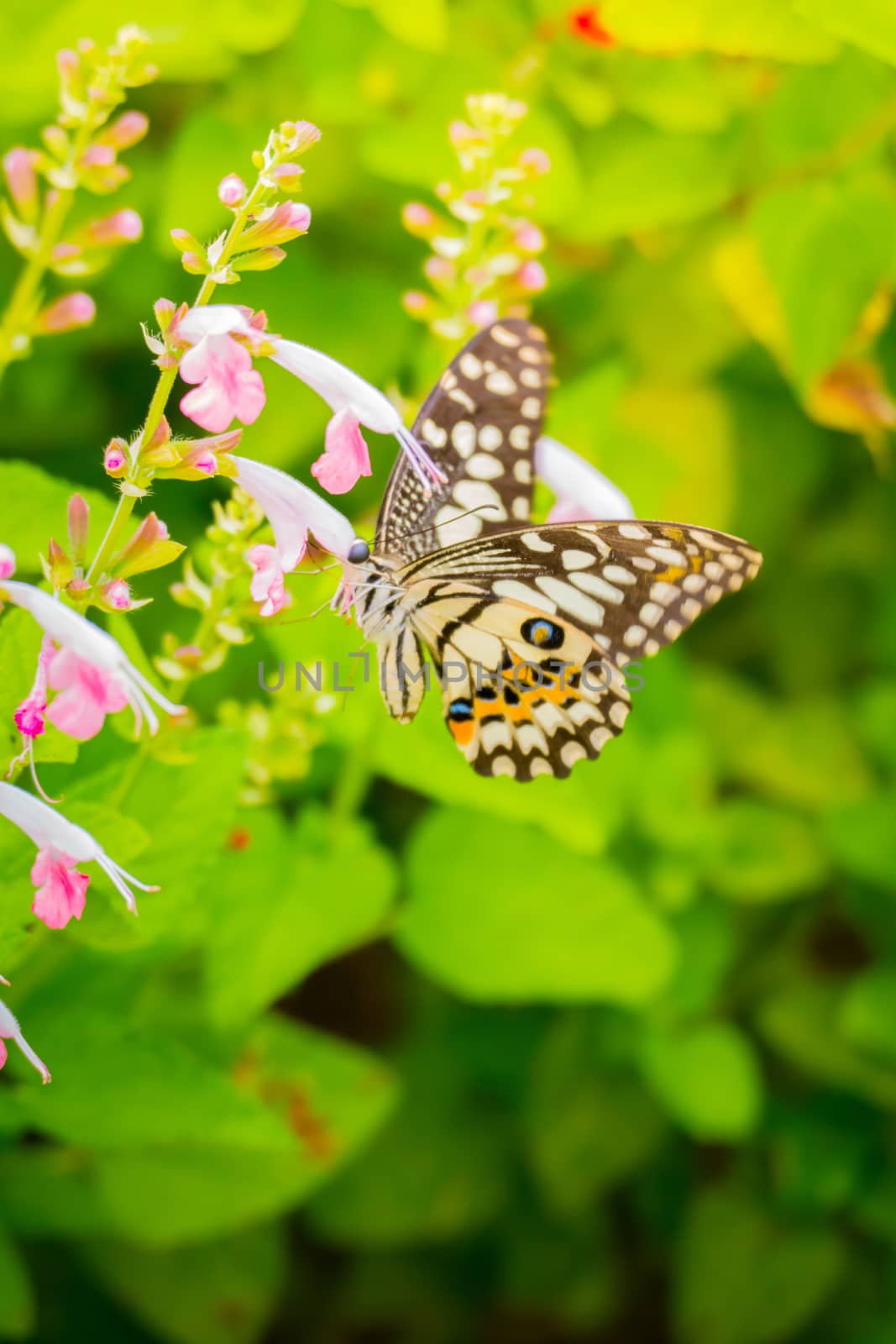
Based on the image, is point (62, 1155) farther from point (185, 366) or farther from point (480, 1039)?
point (185, 366)

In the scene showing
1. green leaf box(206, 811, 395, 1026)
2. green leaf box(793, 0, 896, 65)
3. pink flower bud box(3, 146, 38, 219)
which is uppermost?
green leaf box(793, 0, 896, 65)

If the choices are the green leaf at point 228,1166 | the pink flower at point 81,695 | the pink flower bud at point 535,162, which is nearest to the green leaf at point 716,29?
the pink flower bud at point 535,162

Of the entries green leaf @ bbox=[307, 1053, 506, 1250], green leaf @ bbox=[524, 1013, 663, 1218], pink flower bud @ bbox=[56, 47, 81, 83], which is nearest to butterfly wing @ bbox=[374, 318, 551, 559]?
pink flower bud @ bbox=[56, 47, 81, 83]

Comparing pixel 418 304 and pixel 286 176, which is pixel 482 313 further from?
pixel 286 176

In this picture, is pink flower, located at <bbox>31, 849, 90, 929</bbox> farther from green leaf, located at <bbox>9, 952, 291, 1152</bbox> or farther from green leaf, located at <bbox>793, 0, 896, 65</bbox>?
green leaf, located at <bbox>793, 0, 896, 65</bbox>

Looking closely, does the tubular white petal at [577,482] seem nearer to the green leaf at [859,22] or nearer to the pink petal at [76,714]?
the green leaf at [859,22]
